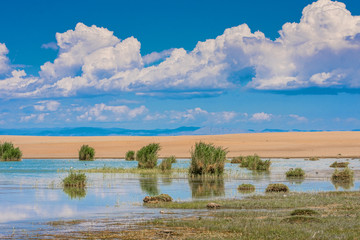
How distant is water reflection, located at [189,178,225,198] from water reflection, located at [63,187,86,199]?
4.86m

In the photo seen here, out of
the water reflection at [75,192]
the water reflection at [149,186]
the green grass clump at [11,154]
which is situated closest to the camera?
the water reflection at [75,192]

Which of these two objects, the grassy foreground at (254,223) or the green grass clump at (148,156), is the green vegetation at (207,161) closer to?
the green grass clump at (148,156)

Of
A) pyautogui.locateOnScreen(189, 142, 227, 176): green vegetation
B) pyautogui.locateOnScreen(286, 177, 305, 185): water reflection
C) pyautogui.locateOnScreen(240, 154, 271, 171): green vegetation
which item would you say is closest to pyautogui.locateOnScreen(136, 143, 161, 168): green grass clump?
pyautogui.locateOnScreen(189, 142, 227, 176): green vegetation

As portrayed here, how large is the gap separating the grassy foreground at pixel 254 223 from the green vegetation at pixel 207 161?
14.7 meters

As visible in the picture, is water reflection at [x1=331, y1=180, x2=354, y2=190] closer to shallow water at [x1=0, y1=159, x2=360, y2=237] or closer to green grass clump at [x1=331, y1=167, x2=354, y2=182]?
shallow water at [x1=0, y1=159, x2=360, y2=237]

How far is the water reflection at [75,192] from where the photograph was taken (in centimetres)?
2347

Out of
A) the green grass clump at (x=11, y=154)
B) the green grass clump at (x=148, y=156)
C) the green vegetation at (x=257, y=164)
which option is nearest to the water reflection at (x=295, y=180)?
the green vegetation at (x=257, y=164)

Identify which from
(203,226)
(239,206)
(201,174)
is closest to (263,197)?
(239,206)

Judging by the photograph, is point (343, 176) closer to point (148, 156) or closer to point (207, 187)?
point (207, 187)

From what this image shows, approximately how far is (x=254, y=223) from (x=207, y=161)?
20.2 metres

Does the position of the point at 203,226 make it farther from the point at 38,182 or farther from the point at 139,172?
the point at 139,172

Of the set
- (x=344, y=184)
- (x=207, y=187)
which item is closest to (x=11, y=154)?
(x=207, y=187)

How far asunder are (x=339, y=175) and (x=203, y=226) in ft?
67.6

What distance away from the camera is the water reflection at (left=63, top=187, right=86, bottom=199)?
23.5 m
